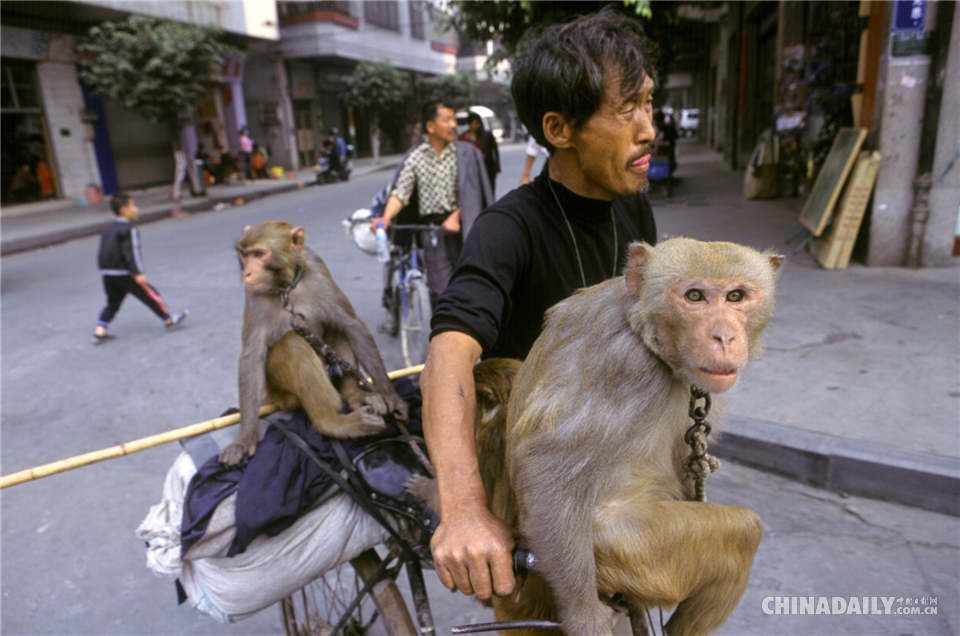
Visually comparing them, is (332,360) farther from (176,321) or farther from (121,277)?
(121,277)

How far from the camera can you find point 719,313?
1.16 metres

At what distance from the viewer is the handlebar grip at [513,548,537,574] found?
47.6 inches

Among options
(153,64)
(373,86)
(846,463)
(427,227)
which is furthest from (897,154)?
(373,86)

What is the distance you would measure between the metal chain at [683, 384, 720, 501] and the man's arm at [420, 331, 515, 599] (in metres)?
0.41

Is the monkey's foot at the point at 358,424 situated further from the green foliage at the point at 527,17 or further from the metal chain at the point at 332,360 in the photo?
the green foliage at the point at 527,17

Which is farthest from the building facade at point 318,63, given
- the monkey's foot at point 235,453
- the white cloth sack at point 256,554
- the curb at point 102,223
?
the white cloth sack at point 256,554

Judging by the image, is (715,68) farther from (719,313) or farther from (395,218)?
(719,313)

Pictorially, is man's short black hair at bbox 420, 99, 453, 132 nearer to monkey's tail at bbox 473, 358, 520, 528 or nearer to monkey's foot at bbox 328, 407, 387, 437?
monkey's foot at bbox 328, 407, 387, 437

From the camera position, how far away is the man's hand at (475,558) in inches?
46.4

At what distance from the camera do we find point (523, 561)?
1.21m

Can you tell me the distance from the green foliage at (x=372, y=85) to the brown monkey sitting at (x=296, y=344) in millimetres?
26263

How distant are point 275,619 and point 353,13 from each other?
2895cm

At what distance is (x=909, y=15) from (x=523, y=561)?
6.61m

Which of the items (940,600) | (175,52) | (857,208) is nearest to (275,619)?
(940,600)
